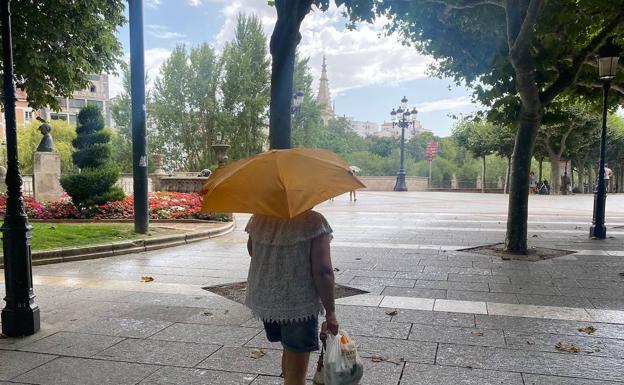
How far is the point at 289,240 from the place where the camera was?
2490 millimetres

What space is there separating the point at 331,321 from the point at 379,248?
7214mm

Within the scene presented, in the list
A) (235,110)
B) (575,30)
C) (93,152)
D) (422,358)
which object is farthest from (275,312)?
(235,110)

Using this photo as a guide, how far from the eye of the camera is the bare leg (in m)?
2.60

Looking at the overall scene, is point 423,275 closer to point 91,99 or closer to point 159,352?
point 159,352

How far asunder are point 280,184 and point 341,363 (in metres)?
0.96

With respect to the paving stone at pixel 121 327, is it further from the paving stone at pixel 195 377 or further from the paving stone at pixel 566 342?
the paving stone at pixel 566 342

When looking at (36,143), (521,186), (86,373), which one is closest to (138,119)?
(86,373)

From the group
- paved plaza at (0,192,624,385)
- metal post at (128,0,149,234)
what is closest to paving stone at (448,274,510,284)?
paved plaza at (0,192,624,385)

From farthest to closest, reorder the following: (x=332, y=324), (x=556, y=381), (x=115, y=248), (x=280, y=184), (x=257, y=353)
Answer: (x=115, y=248) → (x=257, y=353) → (x=556, y=381) → (x=332, y=324) → (x=280, y=184)

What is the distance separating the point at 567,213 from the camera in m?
17.4

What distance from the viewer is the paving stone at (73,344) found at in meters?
4.03

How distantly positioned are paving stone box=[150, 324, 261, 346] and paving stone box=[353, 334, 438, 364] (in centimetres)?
106

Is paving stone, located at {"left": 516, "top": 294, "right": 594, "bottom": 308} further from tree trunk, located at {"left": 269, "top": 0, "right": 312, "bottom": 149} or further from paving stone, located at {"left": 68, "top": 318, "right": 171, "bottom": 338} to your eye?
paving stone, located at {"left": 68, "top": 318, "right": 171, "bottom": 338}

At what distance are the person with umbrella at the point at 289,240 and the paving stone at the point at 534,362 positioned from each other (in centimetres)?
171
